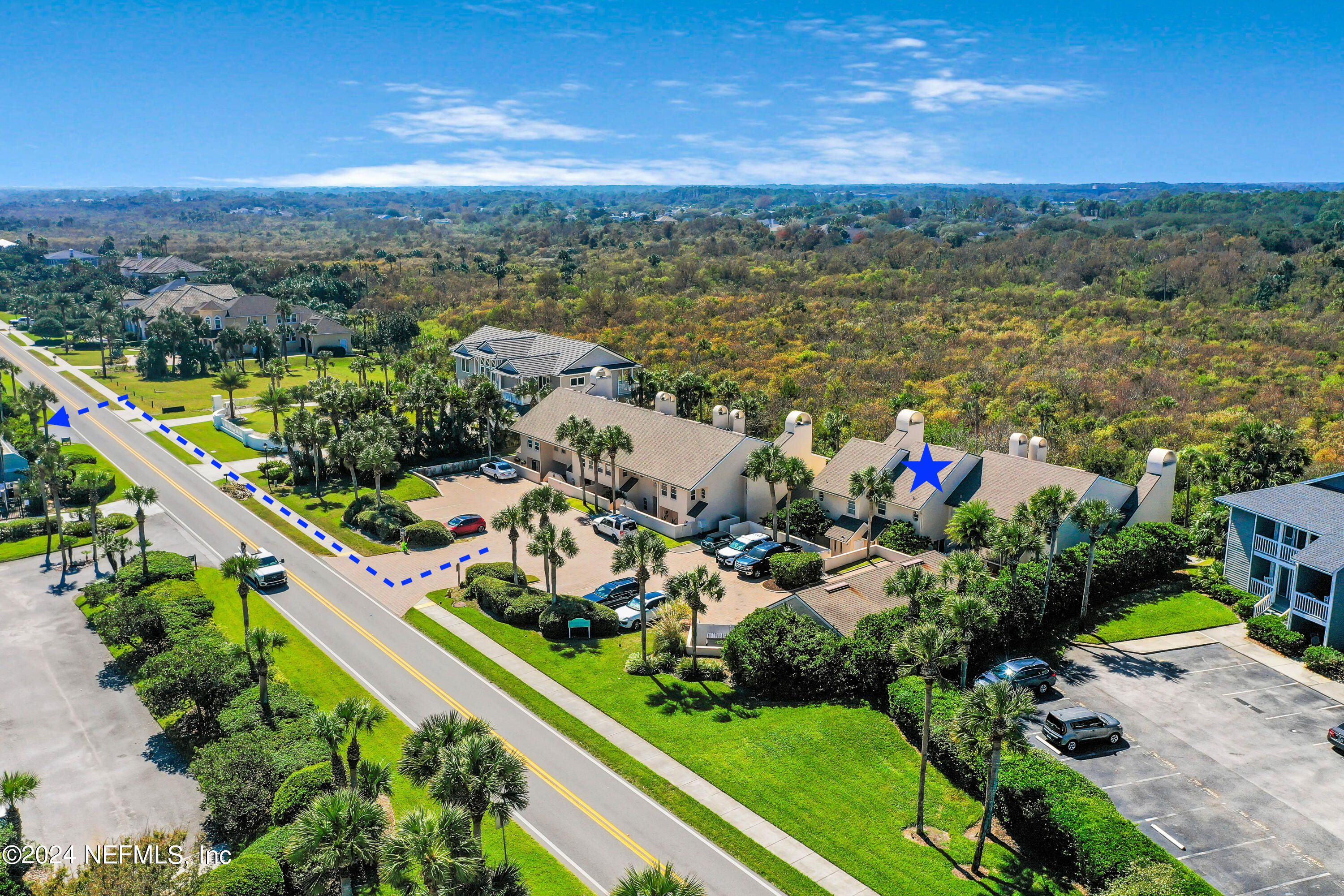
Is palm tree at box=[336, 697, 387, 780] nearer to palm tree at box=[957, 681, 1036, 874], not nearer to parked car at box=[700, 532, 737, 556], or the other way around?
palm tree at box=[957, 681, 1036, 874]

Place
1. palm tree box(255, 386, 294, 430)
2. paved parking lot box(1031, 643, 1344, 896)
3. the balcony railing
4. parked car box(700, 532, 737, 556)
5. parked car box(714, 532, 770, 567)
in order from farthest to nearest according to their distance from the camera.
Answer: palm tree box(255, 386, 294, 430) < parked car box(700, 532, 737, 556) < parked car box(714, 532, 770, 567) < the balcony railing < paved parking lot box(1031, 643, 1344, 896)

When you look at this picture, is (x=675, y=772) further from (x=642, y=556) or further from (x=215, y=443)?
(x=215, y=443)

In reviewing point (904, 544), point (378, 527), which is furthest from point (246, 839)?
point (904, 544)

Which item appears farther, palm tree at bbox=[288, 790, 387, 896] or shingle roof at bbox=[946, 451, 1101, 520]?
shingle roof at bbox=[946, 451, 1101, 520]

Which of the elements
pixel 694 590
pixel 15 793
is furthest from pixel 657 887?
pixel 15 793

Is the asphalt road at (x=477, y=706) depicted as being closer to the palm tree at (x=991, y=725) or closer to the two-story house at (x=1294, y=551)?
the palm tree at (x=991, y=725)

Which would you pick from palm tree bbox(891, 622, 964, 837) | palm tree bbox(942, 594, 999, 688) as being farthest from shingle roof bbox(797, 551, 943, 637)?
palm tree bbox(891, 622, 964, 837)

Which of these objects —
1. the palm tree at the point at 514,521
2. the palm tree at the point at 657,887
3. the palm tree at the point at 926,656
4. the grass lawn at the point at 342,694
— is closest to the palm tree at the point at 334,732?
the grass lawn at the point at 342,694
